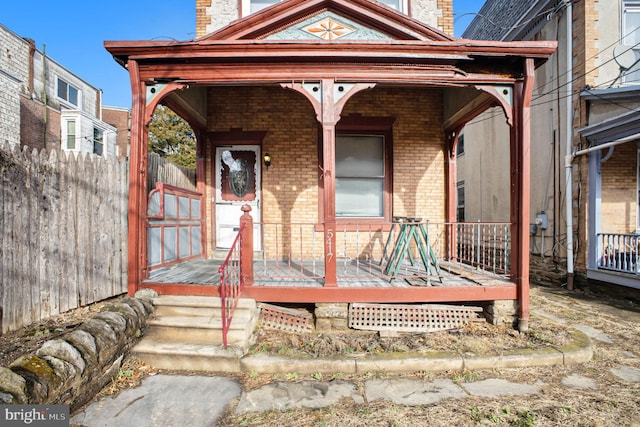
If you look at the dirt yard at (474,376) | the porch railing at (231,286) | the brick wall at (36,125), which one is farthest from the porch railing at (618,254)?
the brick wall at (36,125)

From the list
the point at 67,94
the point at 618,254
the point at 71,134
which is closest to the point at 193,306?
the point at 618,254

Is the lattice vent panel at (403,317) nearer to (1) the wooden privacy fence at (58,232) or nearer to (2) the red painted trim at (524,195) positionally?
(2) the red painted trim at (524,195)

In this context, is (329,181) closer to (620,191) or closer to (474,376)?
(474,376)

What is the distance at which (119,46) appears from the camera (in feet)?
14.7

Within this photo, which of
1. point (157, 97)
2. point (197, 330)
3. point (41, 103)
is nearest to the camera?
point (197, 330)

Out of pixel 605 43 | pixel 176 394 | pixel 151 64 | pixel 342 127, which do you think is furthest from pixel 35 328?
pixel 605 43

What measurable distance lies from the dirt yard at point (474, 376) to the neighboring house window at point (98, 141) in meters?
17.3

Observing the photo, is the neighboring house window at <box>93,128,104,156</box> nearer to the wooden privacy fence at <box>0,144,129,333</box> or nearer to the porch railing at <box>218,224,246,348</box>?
the wooden privacy fence at <box>0,144,129,333</box>

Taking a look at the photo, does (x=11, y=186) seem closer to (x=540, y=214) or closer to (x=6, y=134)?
(x=540, y=214)

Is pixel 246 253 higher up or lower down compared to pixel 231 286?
higher up

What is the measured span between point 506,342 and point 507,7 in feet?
34.8

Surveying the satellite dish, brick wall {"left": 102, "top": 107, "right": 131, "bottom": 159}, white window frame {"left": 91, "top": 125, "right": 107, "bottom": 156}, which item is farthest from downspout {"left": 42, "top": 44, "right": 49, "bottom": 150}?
the satellite dish

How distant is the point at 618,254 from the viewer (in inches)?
261

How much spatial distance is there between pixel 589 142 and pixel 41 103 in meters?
21.5
